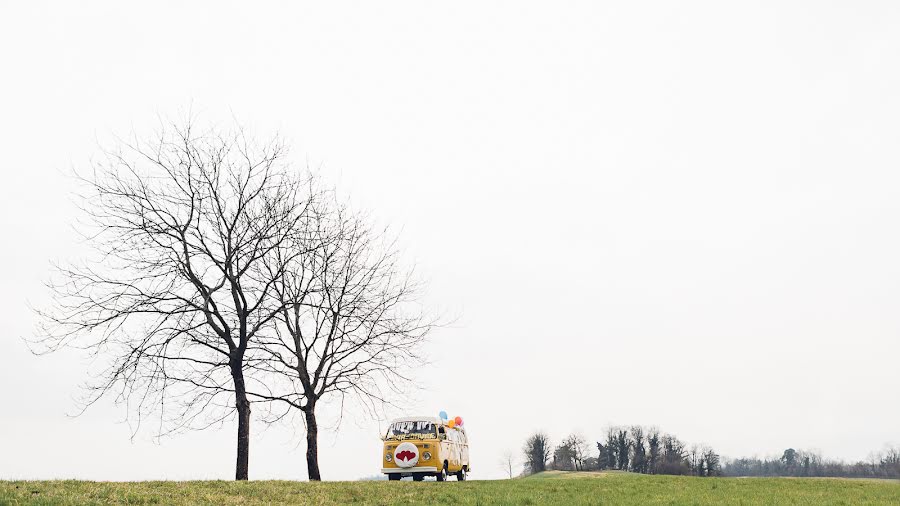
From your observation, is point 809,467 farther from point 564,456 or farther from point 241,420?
point 241,420

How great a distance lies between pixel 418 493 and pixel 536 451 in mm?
104078

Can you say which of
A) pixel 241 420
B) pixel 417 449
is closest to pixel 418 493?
pixel 417 449

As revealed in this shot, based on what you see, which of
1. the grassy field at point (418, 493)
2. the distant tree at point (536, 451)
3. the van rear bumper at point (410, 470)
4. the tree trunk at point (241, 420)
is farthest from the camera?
the distant tree at point (536, 451)

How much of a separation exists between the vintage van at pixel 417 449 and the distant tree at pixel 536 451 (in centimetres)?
9313

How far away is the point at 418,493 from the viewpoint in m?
19.0

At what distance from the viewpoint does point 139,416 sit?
24344mm

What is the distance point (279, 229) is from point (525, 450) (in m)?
102

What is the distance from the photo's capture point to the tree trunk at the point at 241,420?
80.7 feet

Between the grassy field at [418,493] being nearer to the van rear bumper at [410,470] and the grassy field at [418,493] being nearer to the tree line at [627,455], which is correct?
the van rear bumper at [410,470]

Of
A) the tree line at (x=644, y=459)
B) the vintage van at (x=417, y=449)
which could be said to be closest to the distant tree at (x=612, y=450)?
the tree line at (x=644, y=459)

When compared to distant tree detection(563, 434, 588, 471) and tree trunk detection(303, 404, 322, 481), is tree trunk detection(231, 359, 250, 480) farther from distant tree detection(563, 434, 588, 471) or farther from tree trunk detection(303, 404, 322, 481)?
distant tree detection(563, 434, 588, 471)

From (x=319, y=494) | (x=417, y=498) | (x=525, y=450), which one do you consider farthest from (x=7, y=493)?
(x=525, y=450)

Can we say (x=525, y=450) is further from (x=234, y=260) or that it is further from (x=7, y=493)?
(x=7, y=493)

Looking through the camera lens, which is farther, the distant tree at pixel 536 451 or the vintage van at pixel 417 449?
the distant tree at pixel 536 451
